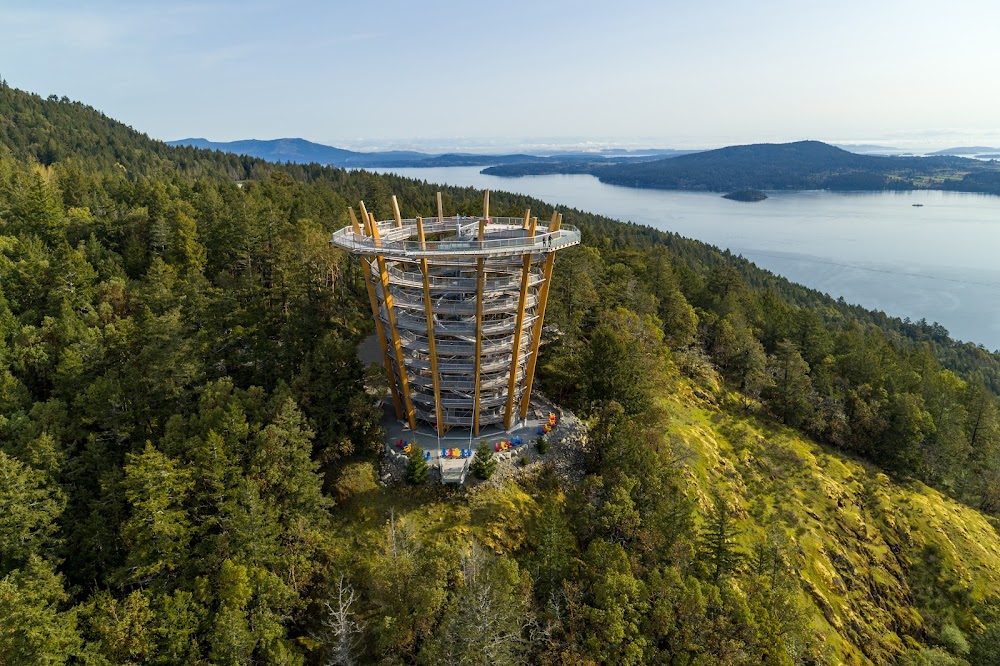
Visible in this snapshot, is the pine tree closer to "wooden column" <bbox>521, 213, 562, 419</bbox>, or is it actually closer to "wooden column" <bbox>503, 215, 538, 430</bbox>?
"wooden column" <bbox>503, 215, 538, 430</bbox>

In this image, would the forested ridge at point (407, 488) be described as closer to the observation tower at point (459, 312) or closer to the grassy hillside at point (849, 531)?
the grassy hillside at point (849, 531)

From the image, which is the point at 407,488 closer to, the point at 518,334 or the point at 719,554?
the point at 518,334

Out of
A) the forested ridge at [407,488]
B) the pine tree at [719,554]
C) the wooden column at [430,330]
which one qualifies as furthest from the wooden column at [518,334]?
the pine tree at [719,554]

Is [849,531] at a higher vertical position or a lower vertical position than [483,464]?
lower

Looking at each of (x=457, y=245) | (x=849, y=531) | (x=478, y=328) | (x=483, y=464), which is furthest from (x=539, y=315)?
(x=849, y=531)

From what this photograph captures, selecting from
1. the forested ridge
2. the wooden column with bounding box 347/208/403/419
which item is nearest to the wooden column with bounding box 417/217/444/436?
the wooden column with bounding box 347/208/403/419

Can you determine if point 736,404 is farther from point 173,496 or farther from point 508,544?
point 173,496
